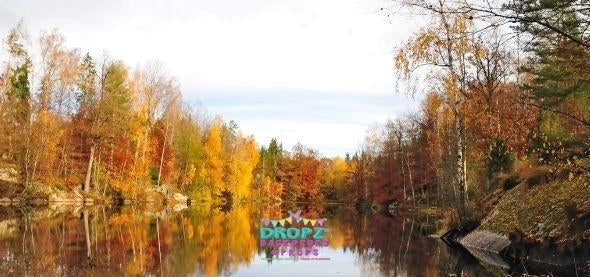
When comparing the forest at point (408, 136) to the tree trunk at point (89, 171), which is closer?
the forest at point (408, 136)

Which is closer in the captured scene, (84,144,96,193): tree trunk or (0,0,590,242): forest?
(0,0,590,242): forest

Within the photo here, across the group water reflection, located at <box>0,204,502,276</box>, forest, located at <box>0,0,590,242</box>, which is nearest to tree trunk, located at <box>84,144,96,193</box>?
forest, located at <box>0,0,590,242</box>

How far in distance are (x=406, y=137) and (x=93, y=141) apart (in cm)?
3287

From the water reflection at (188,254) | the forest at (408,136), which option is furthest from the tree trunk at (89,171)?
the water reflection at (188,254)

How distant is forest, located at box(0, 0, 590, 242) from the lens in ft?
23.6

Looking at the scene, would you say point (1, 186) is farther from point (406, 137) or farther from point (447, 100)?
point (406, 137)

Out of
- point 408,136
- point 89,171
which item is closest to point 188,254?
point 89,171

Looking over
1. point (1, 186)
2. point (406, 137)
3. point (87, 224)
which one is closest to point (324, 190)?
point (406, 137)

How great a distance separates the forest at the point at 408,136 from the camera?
23.6 ft

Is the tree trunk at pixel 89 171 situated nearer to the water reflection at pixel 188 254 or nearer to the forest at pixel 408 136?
the forest at pixel 408 136

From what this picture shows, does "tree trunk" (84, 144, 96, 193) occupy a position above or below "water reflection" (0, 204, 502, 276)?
above

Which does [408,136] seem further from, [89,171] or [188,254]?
[188,254]

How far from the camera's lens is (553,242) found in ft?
43.7

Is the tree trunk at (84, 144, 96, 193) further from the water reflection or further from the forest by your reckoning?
the water reflection
